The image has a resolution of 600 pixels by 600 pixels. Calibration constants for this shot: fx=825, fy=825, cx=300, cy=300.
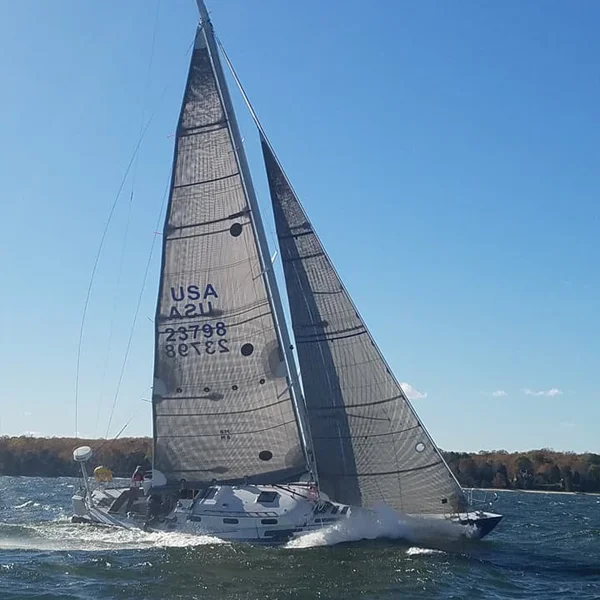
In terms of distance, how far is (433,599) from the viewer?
16.1m

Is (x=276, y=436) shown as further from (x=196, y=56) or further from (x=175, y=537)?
(x=196, y=56)

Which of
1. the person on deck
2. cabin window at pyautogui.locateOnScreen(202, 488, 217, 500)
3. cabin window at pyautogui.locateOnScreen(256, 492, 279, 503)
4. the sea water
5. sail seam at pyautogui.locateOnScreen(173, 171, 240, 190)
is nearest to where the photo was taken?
the sea water

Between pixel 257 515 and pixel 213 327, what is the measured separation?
628 cm

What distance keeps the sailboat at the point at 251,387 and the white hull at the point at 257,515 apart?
39 mm

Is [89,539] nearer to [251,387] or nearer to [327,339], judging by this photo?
[251,387]

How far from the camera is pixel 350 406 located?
76.3 ft

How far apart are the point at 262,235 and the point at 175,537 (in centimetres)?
925

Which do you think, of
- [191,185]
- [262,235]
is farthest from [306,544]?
[191,185]

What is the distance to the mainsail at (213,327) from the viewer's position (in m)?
25.2

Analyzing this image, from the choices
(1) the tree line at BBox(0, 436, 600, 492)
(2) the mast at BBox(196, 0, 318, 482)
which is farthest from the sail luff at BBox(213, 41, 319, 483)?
(1) the tree line at BBox(0, 436, 600, 492)

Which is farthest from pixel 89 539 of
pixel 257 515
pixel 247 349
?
pixel 247 349

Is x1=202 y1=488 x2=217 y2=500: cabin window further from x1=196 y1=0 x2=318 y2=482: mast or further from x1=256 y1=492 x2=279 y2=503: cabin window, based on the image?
x1=196 y1=0 x2=318 y2=482: mast

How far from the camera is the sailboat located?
22.7 m

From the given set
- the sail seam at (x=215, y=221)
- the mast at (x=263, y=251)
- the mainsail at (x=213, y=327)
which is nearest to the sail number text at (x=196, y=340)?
the mainsail at (x=213, y=327)
